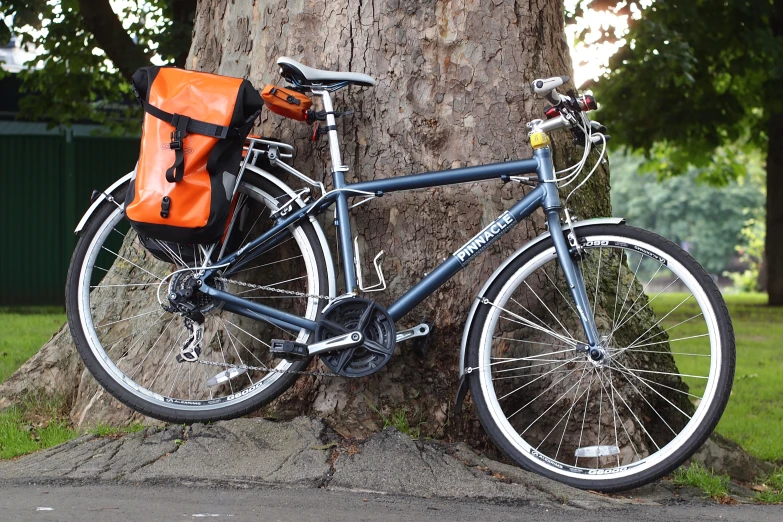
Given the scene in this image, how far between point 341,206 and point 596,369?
1.17 meters

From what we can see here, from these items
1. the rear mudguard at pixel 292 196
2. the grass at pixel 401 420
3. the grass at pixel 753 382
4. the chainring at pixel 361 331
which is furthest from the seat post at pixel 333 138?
the grass at pixel 753 382

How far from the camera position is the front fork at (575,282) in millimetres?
3402

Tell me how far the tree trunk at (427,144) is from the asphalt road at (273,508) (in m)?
0.58

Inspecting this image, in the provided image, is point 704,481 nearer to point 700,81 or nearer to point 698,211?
point 700,81

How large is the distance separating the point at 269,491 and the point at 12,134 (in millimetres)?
11314

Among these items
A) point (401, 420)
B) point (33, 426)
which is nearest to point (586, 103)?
point (401, 420)

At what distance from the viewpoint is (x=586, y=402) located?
3684 millimetres

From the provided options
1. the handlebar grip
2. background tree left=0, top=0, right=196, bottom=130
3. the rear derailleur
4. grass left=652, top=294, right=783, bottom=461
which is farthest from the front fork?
background tree left=0, top=0, right=196, bottom=130

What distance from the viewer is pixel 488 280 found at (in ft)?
11.6

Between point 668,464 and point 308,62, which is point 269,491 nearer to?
point 668,464

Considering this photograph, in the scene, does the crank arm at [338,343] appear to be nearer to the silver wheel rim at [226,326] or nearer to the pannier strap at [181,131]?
the silver wheel rim at [226,326]

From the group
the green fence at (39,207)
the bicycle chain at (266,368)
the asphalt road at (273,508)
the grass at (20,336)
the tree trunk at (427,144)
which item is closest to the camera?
the asphalt road at (273,508)

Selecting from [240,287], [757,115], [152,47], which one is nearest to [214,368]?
[240,287]

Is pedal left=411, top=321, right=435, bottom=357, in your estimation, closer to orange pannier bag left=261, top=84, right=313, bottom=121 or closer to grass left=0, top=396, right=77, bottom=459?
orange pannier bag left=261, top=84, right=313, bottom=121
